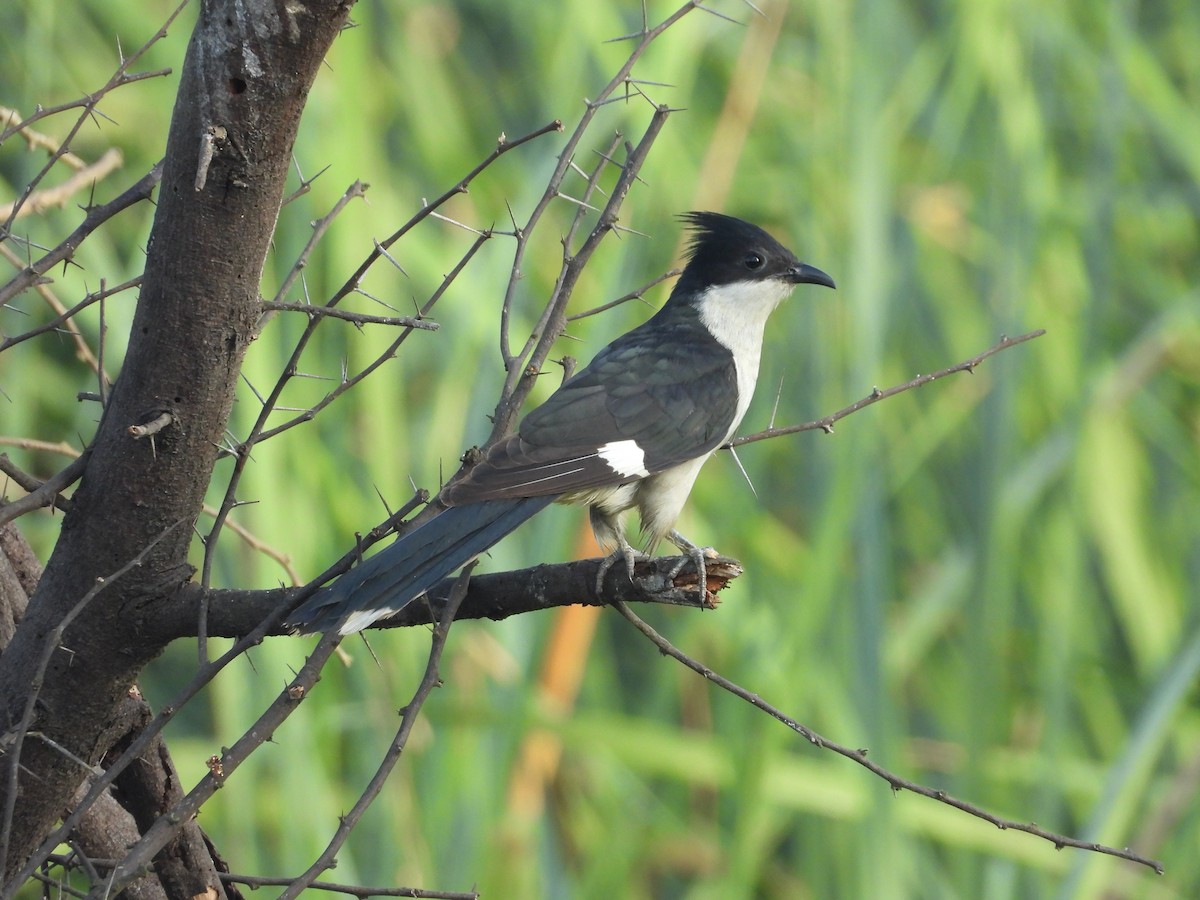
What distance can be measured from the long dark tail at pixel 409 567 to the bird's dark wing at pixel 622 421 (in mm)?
31

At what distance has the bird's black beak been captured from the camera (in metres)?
2.71

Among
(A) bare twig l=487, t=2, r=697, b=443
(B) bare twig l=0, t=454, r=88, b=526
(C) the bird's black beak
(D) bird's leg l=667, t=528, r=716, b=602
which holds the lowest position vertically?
(D) bird's leg l=667, t=528, r=716, b=602

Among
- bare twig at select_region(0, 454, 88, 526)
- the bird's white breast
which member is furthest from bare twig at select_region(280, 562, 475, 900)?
the bird's white breast

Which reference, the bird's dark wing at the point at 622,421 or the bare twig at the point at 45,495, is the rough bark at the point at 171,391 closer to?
the bare twig at the point at 45,495

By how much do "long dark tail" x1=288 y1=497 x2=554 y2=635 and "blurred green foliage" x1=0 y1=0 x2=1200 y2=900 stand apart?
2.21 ft

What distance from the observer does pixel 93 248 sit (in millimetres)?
2715

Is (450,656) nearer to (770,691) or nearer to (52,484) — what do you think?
(770,691)

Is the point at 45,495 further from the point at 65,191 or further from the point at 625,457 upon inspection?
the point at 625,457

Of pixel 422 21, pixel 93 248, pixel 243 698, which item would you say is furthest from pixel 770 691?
pixel 422 21

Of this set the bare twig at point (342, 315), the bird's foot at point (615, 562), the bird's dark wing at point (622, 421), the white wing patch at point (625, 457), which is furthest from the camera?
the white wing patch at point (625, 457)

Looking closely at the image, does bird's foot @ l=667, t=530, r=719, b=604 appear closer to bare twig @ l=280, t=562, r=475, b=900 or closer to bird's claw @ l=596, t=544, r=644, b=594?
bird's claw @ l=596, t=544, r=644, b=594

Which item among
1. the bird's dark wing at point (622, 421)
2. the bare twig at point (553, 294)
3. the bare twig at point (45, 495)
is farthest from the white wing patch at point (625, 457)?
the bare twig at point (45, 495)

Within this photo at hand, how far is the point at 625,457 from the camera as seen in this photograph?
6.83ft

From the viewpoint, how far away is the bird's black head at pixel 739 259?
2727 mm
